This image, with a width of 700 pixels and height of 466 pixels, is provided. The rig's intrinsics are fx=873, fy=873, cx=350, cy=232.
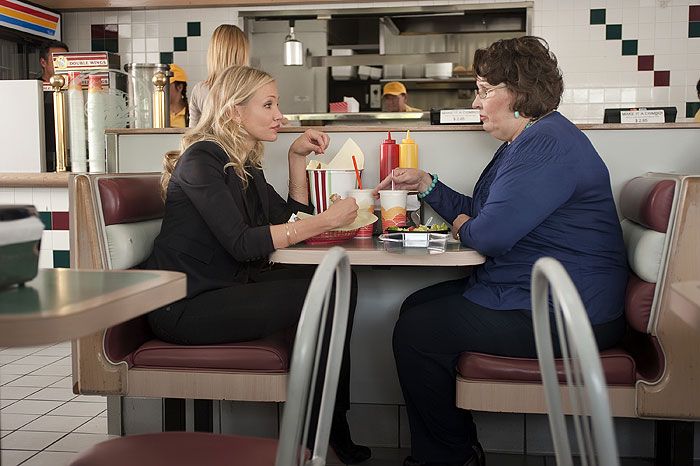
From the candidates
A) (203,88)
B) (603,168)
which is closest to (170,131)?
(203,88)

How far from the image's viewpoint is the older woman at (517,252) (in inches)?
93.4

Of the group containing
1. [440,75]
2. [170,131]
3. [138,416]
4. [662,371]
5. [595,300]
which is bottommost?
[138,416]

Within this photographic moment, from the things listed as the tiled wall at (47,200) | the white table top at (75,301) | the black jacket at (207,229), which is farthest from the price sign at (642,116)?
the tiled wall at (47,200)

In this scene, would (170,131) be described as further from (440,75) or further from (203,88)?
(440,75)

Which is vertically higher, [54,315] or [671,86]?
[671,86]

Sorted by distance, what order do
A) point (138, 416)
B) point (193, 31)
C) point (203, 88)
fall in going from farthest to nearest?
point (193, 31) < point (203, 88) < point (138, 416)

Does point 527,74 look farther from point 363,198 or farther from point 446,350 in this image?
point 446,350

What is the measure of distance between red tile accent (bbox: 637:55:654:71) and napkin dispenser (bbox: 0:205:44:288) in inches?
218

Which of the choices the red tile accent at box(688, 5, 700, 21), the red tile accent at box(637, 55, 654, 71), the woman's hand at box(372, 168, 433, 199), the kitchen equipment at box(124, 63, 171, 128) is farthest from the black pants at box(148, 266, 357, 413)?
the red tile accent at box(688, 5, 700, 21)

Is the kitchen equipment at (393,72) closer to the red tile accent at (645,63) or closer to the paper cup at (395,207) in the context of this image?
the red tile accent at (645,63)

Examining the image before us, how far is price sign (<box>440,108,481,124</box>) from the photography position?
312 centimetres

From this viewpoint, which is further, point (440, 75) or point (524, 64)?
point (440, 75)

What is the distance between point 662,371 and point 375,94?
189 inches

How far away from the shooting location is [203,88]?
4.01 metres
